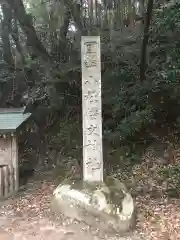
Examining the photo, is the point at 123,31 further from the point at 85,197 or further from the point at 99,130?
the point at 85,197

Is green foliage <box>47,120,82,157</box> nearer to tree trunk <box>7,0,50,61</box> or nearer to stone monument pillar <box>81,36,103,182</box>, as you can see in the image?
tree trunk <box>7,0,50,61</box>

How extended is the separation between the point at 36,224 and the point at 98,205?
3.30 ft

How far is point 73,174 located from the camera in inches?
282

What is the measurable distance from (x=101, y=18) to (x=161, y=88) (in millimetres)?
3023

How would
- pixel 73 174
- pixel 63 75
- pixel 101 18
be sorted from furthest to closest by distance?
pixel 101 18, pixel 63 75, pixel 73 174

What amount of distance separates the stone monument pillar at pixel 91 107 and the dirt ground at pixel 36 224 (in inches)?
28.8

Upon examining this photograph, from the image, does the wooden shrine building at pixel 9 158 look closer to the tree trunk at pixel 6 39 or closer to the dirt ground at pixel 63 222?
the dirt ground at pixel 63 222

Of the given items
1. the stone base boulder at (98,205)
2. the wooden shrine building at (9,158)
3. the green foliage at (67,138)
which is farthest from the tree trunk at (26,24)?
the stone base boulder at (98,205)

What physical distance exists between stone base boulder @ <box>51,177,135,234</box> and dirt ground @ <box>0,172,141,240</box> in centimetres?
12

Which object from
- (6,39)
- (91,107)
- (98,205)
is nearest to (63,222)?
(98,205)

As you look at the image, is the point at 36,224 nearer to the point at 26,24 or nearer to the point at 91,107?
the point at 91,107

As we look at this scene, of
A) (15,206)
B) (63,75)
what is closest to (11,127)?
(15,206)

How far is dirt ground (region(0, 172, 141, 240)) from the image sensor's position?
15.0 ft

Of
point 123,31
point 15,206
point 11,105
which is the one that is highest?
point 123,31
